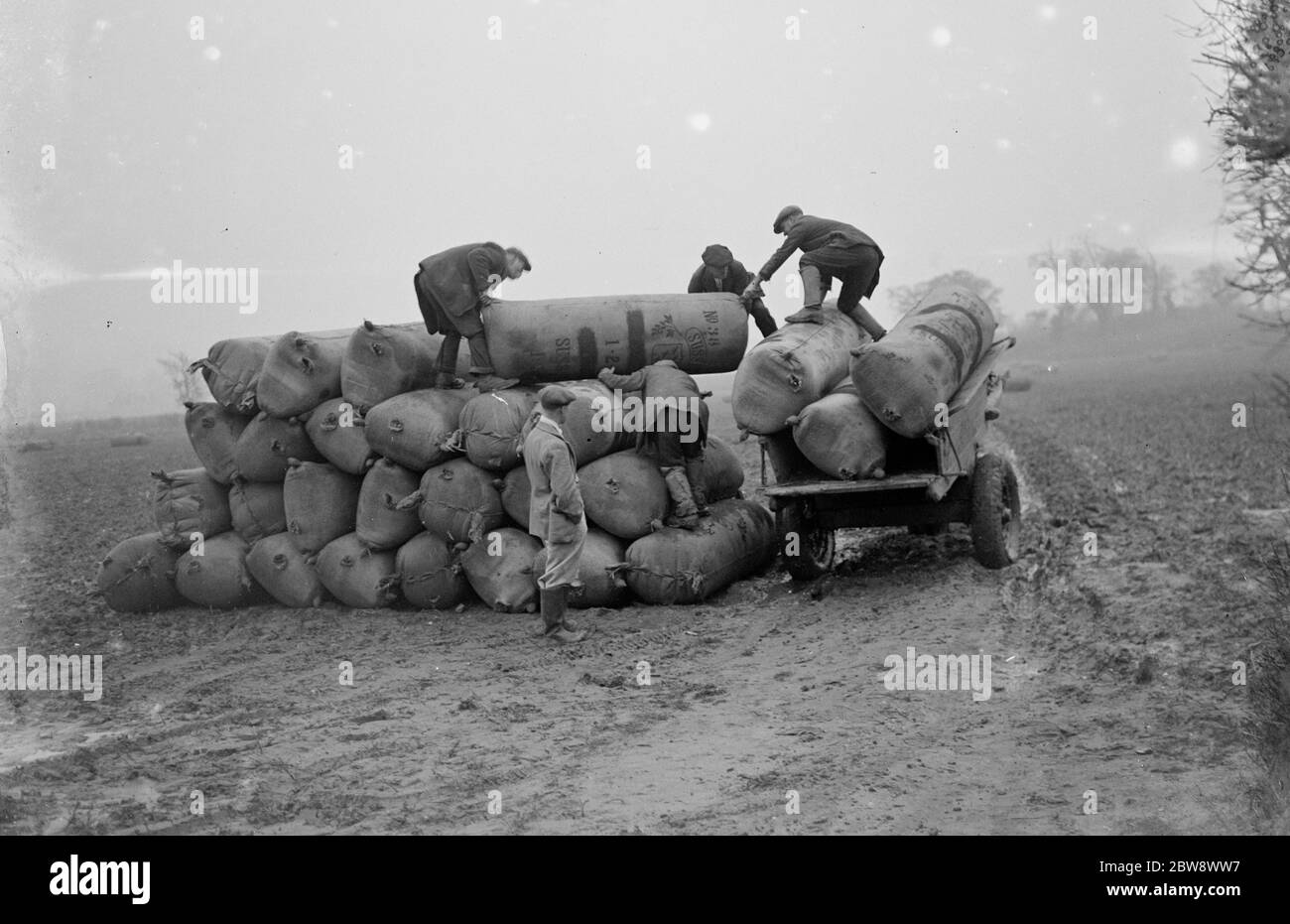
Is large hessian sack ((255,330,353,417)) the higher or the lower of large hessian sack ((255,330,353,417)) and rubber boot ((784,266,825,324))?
the lower

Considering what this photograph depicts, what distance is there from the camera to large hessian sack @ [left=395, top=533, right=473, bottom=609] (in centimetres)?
909

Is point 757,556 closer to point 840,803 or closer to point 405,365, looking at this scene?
point 405,365

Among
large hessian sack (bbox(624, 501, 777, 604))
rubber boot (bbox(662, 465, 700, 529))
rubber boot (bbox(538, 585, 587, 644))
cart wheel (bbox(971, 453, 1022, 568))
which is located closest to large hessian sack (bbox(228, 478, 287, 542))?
rubber boot (bbox(538, 585, 587, 644))

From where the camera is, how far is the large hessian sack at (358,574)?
9.16 m

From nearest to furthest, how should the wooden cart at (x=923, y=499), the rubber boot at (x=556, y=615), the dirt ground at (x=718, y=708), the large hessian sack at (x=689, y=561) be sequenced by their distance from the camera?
the dirt ground at (x=718, y=708)
the rubber boot at (x=556, y=615)
the wooden cart at (x=923, y=499)
the large hessian sack at (x=689, y=561)

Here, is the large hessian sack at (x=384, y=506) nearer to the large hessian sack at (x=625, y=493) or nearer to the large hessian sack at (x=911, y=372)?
the large hessian sack at (x=625, y=493)

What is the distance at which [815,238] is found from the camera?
10.0 m

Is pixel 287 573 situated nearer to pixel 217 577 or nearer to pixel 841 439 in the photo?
pixel 217 577

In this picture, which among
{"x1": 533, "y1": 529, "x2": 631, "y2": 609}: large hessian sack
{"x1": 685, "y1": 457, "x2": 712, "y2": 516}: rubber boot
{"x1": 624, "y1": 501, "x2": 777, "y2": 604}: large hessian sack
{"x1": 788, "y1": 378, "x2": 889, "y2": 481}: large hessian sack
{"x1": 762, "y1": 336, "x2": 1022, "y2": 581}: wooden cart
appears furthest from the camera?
{"x1": 685, "y1": 457, "x2": 712, "y2": 516}: rubber boot

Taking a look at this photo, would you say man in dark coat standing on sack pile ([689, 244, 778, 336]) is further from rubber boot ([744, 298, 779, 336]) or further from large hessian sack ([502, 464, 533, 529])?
large hessian sack ([502, 464, 533, 529])

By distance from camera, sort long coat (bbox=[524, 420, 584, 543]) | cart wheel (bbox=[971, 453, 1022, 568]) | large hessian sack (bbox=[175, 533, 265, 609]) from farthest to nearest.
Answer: large hessian sack (bbox=[175, 533, 265, 609]) → cart wheel (bbox=[971, 453, 1022, 568]) → long coat (bbox=[524, 420, 584, 543])

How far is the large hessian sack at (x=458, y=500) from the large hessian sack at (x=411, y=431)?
0.13 metres

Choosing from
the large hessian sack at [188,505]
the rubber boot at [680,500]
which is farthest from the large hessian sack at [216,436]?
the rubber boot at [680,500]

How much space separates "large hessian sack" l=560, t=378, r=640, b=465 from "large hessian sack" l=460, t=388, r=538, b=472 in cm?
37
